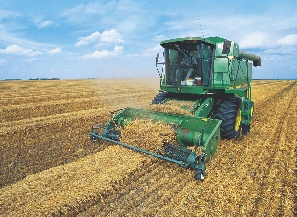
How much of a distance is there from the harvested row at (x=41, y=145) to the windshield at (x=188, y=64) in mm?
2865

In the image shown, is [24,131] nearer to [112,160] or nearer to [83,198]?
[112,160]

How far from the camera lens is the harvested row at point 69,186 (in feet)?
10.3

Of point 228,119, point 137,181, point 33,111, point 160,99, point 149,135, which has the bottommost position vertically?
point 137,181

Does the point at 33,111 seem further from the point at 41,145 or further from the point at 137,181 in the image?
the point at 137,181

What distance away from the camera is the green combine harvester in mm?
4902

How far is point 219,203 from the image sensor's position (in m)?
3.26

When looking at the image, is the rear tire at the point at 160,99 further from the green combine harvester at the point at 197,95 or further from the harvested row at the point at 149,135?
the harvested row at the point at 149,135

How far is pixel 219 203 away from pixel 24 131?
643cm

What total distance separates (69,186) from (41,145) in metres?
2.86

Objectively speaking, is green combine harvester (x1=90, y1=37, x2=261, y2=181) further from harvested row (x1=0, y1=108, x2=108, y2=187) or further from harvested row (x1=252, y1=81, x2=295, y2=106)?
harvested row (x1=252, y1=81, x2=295, y2=106)

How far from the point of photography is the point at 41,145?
6031 mm

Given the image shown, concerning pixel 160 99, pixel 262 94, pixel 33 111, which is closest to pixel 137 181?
pixel 160 99

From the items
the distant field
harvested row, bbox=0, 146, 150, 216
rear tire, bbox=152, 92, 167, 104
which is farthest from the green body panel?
harvested row, bbox=0, 146, 150, 216

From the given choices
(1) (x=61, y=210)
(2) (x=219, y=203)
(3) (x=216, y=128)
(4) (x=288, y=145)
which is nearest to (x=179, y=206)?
(2) (x=219, y=203)
